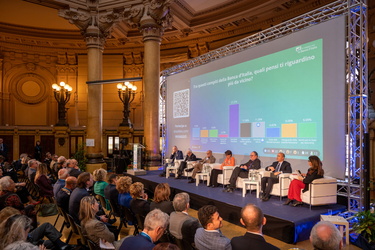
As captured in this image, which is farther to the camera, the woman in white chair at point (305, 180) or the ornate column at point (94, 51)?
the ornate column at point (94, 51)

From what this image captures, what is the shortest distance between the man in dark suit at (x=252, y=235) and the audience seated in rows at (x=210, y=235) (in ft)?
0.42

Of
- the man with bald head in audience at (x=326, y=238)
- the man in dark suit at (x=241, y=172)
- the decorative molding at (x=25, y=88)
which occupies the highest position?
the decorative molding at (x=25, y=88)

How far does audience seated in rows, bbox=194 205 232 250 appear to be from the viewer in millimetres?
2478

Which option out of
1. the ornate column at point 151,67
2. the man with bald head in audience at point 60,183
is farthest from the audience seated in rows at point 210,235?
the ornate column at point 151,67

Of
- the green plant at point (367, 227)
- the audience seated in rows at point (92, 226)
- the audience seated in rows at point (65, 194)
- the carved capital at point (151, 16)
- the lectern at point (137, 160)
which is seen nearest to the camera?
the audience seated in rows at point (92, 226)

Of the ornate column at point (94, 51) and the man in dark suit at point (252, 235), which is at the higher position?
the ornate column at point (94, 51)

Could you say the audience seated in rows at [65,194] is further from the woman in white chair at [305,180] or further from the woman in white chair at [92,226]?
the woman in white chair at [305,180]

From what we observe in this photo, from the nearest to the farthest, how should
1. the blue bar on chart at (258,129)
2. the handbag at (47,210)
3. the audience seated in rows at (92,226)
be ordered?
the audience seated in rows at (92,226) < the handbag at (47,210) < the blue bar on chart at (258,129)

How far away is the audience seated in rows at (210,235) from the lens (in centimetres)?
248

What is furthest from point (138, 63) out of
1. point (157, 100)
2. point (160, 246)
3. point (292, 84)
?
point (160, 246)

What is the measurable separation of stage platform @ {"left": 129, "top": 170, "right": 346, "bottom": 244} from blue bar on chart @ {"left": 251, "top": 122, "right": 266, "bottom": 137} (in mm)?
1514

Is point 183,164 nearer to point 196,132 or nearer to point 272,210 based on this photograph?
point 196,132

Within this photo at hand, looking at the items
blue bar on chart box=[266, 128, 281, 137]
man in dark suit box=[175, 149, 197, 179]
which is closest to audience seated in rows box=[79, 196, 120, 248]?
blue bar on chart box=[266, 128, 281, 137]

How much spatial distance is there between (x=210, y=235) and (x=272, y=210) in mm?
2907
